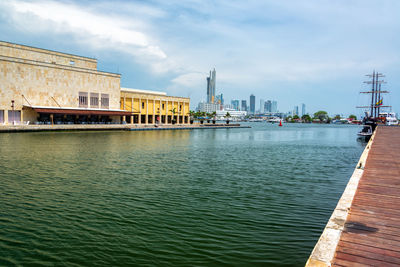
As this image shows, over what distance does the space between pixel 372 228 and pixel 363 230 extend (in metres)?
0.34

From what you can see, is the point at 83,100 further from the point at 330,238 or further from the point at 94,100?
the point at 330,238

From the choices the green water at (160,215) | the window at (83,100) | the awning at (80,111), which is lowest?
the green water at (160,215)

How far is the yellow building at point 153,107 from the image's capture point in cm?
9138

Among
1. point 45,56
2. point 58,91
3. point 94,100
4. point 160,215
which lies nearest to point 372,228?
point 160,215

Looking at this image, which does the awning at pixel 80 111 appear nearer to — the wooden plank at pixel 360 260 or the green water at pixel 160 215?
the green water at pixel 160 215

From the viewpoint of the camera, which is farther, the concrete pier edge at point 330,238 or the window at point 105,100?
the window at point 105,100

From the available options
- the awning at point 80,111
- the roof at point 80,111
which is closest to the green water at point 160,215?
the awning at point 80,111


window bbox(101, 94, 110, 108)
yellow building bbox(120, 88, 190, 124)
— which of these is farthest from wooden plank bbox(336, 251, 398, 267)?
yellow building bbox(120, 88, 190, 124)

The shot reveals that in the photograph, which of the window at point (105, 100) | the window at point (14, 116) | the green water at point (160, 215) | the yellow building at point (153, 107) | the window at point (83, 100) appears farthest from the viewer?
the yellow building at point (153, 107)

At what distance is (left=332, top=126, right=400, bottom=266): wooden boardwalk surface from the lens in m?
5.56

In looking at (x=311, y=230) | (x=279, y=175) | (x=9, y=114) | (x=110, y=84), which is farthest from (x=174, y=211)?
(x=110, y=84)

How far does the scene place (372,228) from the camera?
7.02 metres

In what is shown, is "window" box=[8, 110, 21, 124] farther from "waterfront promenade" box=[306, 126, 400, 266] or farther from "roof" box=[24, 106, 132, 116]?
"waterfront promenade" box=[306, 126, 400, 266]

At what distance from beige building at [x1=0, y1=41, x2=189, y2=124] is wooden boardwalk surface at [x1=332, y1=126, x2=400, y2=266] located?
2690 inches
